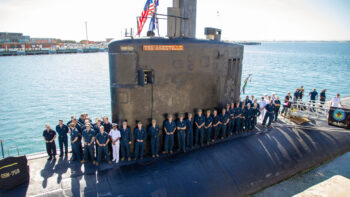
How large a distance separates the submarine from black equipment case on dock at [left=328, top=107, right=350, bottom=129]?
329 centimetres

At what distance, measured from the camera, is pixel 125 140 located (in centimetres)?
726

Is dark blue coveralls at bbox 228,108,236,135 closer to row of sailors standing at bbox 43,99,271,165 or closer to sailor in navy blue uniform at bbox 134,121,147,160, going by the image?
row of sailors standing at bbox 43,99,271,165

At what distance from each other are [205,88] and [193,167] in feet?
8.10

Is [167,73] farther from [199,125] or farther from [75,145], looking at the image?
[75,145]

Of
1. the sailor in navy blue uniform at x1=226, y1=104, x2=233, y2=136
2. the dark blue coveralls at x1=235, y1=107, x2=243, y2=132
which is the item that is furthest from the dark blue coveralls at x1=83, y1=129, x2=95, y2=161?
the dark blue coveralls at x1=235, y1=107, x2=243, y2=132

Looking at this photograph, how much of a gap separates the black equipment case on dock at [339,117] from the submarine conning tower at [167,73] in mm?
6151

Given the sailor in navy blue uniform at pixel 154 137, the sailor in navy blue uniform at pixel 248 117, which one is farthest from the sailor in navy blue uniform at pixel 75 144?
the sailor in navy blue uniform at pixel 248 117

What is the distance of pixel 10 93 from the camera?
99.7ft

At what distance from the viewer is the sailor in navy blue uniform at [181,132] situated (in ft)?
25.6

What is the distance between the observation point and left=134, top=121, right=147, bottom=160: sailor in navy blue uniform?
706 cm

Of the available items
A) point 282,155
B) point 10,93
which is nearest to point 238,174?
point 282,155

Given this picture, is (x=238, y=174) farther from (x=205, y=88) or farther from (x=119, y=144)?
(x=119, y=144)

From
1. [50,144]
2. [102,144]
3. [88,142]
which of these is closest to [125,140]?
[102,144]

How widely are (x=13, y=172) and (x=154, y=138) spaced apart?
143 inches
